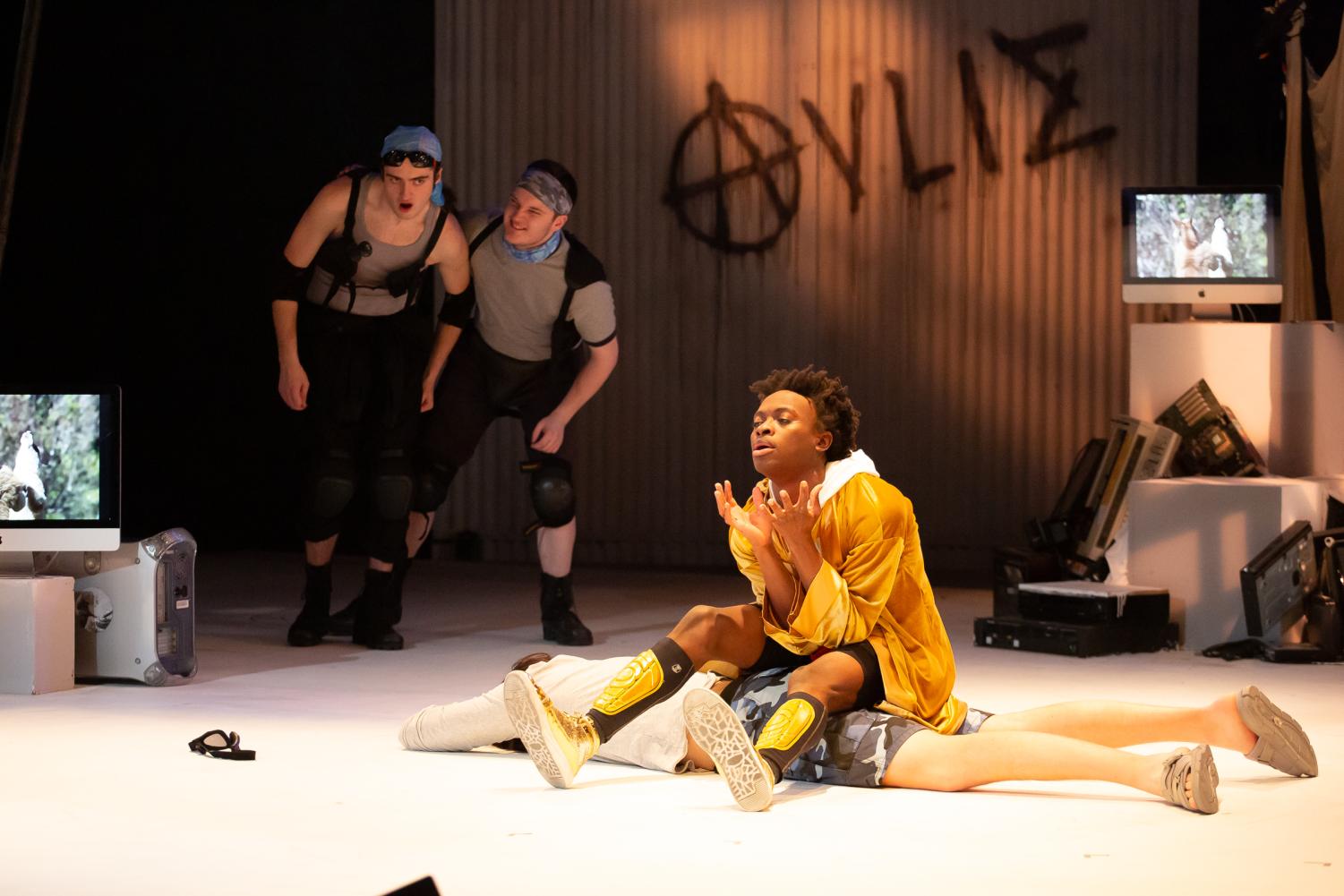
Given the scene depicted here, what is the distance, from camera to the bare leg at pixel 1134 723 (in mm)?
3172

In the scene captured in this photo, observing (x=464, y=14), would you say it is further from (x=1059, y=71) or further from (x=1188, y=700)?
(x=1188, y=700)

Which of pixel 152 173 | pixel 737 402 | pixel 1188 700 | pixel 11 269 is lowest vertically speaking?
pixel 1188 700

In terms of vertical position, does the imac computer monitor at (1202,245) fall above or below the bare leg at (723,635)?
above

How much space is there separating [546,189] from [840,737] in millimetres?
2527

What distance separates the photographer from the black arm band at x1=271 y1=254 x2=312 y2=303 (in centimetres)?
511

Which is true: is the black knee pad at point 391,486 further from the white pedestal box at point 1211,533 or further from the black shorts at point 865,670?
the white pedestal box at point 1211,533

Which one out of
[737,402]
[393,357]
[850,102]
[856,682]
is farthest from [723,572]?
[856,682]

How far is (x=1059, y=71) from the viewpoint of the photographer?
7.41 metres

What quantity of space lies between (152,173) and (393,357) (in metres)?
2.83

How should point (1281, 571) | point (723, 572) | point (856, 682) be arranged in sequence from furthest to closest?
point (723, 572)
point (1281, 571)
point (856, 682)

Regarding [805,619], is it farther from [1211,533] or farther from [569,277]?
[1211,533]

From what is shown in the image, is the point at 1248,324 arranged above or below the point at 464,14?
below

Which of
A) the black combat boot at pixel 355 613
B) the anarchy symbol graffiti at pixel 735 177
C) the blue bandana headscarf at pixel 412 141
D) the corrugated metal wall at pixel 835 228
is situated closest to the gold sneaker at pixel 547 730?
the black combat boot at pixel 355 613

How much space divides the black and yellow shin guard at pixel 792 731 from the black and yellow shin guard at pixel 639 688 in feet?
0.67
